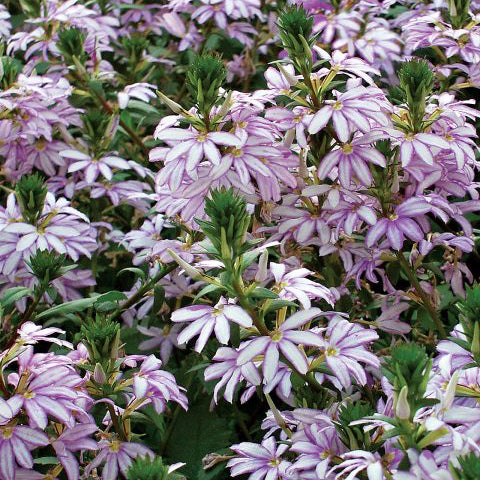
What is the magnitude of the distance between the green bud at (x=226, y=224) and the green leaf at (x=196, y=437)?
0.47 meters

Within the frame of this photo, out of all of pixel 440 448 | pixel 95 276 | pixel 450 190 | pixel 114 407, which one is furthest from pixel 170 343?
pixel 440 448

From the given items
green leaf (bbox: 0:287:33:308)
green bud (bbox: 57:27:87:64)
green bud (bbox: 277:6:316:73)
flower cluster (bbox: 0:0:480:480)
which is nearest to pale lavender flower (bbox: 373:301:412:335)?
flower cluster (bbox: 0:0:480:480)

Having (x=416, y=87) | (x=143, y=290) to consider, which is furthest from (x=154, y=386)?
(x=416, y=87)

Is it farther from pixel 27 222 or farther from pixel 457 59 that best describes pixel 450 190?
pixel 27 222

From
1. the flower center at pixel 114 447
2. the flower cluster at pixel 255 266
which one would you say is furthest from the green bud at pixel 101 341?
the flower center at pixel 114 447

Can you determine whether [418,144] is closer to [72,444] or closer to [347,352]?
[347,352]

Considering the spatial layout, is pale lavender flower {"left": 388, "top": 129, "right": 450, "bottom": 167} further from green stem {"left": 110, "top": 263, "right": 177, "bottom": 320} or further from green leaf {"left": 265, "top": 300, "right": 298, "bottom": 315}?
green stem {"left": 110, "top": 263, "right": 177, "bottom": 320}

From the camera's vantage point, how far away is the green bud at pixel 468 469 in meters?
0.72

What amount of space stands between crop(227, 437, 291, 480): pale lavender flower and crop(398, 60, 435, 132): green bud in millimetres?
489

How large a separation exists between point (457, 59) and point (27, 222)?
0.83 m

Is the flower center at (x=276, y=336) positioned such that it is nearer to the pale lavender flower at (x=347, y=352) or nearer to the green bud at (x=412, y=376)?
the pale lavender flower at (x=347, y=352)

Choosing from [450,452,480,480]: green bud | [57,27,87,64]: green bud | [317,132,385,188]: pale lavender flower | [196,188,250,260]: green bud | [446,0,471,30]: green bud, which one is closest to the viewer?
[450,452,480,480]: green bud

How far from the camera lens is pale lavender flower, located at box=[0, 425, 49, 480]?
976mm

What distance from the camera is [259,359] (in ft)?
3.43
